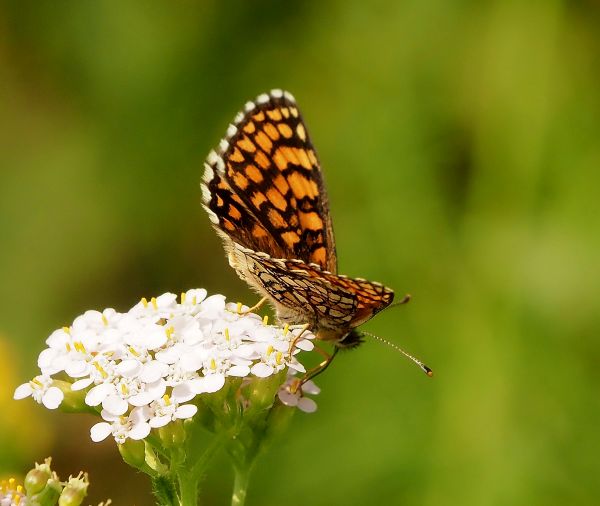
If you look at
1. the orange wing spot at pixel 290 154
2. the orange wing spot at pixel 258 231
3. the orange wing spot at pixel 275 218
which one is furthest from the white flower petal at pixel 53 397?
the orange wing spot at pixel 290 154

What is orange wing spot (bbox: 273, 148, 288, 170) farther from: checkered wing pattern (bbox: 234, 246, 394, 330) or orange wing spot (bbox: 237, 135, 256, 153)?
checkered wing pattern (bbox: 234, 246, 394, 330)

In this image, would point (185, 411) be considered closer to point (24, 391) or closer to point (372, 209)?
point (24, 391)

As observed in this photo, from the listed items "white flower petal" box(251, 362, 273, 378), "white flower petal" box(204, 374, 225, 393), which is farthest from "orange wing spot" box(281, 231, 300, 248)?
"white flower petal" box(204, 374, 225, 393)

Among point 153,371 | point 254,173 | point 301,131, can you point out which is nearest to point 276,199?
point 254,173

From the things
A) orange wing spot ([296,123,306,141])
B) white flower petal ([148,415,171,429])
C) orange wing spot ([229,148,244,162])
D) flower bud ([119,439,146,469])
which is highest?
orange wing spot ([296,123,306,141])

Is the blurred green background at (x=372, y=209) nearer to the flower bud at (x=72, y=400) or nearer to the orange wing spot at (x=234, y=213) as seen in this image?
the flower bud at (x=72, y=400)
